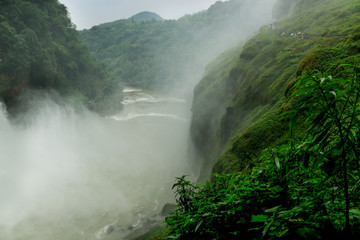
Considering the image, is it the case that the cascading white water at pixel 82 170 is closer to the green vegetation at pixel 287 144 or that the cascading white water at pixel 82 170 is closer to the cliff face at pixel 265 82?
the cliff face at pixel 265 82

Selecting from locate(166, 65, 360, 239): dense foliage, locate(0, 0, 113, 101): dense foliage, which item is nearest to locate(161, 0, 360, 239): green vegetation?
locate(166, 65, 360, 239): dense foliage

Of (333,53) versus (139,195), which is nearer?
(333,53)

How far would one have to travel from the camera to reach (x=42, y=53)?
139 feet

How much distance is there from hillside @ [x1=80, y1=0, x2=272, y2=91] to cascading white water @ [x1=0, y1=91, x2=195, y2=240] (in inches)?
1726

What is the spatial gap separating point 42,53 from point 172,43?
88860 mm

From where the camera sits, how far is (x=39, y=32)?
147 ft

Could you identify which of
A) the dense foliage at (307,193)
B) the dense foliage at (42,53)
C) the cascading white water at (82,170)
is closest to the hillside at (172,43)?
the dense foliage at (42,53)

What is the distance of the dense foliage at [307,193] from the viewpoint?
1.80m

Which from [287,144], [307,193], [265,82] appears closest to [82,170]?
[265,82]

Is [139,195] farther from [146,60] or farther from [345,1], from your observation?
[146,60]

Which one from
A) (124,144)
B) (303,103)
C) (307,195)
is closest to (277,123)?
(307,195)

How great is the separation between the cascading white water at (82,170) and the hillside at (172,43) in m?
43.8

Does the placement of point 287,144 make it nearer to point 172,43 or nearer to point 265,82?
point 265,82

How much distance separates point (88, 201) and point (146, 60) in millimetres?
94624
